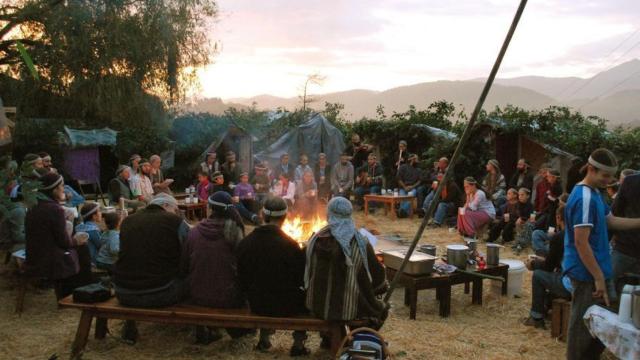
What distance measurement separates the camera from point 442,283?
598 centimetres

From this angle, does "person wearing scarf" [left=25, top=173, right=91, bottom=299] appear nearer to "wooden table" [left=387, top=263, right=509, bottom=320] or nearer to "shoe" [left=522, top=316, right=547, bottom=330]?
"wooden table" [left=387, top=263, right=509, bottom=320]

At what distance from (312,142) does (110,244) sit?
9816 mm

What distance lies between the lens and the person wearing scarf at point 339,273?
441cm

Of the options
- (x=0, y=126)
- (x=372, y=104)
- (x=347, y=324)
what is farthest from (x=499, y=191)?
(x=372, y=104)

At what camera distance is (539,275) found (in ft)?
17.9

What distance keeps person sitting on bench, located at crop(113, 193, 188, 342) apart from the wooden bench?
376cm

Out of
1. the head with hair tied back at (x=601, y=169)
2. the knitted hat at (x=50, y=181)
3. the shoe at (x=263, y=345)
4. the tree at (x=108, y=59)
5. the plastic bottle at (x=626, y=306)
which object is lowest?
the shoe at (x=263, y=345)

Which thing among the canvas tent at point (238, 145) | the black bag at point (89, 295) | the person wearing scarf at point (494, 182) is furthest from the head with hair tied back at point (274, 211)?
the canvas tent at point (238, 145)

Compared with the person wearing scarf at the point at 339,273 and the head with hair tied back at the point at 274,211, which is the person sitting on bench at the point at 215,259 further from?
the person wearing scarf at the point at 339,273

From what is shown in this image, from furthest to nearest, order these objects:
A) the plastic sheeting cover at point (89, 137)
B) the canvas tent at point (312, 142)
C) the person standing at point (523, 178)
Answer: the plastic sheeting cover at point (89, 137)
the canvas tent at point (312, 142)
the person standing at point (523, 178)

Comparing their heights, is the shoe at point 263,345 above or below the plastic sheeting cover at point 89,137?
below

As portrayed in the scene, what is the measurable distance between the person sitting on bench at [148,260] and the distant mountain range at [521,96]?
100 m

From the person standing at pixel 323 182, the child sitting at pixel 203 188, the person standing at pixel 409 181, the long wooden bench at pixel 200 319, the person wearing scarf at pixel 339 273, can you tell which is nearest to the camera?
the person wearing scarf at pixel 339 273

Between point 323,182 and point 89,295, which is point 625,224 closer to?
point 89,295
